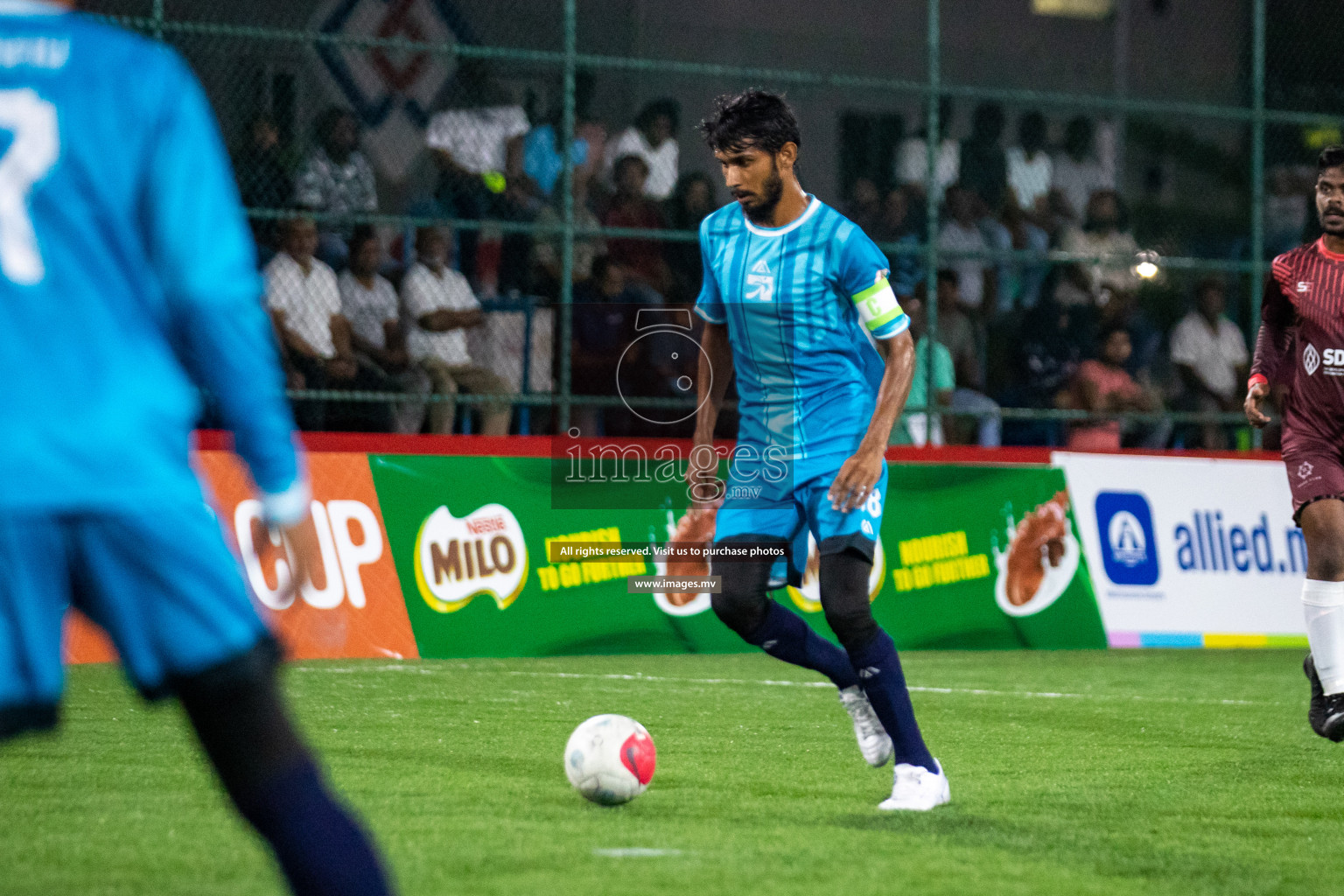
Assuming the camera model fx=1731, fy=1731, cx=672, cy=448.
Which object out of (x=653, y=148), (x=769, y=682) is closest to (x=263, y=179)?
(x=653, y=148)

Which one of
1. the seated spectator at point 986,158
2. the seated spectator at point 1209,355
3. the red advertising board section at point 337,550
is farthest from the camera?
the seated spectator at point 1209,355

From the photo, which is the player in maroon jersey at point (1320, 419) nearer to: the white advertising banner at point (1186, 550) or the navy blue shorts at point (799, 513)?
the navy blue shorts at point (799, 513)

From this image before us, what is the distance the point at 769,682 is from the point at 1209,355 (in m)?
6.16

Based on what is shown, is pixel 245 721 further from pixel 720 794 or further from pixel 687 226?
pixel 687 226

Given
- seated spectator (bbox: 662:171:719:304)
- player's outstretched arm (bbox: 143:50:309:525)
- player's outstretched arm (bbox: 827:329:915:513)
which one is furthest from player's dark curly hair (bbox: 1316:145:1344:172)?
seated spectator (bbox: 662:171:719:304)

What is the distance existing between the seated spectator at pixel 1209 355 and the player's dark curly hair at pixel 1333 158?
23.8 feet

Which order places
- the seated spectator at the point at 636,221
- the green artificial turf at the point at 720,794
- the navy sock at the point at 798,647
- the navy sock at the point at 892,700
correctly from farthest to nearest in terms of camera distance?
1. the seated spectator at the point at 636,221
2. the navy sock at the point at 798,647
3. the navy sock at the point at 892,700
4. the green artificial turf at the point at 720,794

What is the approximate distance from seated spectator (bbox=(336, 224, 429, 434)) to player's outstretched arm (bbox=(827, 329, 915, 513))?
21.1ft

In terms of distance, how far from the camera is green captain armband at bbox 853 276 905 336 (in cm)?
544

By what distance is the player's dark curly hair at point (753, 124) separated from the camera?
215 inches

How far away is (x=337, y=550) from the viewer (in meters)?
10.3

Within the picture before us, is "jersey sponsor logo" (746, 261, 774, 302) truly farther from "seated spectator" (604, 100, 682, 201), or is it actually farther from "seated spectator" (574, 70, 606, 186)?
"seated spectator" (604, 100, 682, 201)

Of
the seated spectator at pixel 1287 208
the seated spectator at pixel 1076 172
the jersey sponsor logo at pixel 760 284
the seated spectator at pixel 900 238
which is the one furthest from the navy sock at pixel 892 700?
the seated spectator at pixel 1287 208

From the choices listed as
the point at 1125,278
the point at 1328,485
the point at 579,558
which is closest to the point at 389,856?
the point at 1328,485
